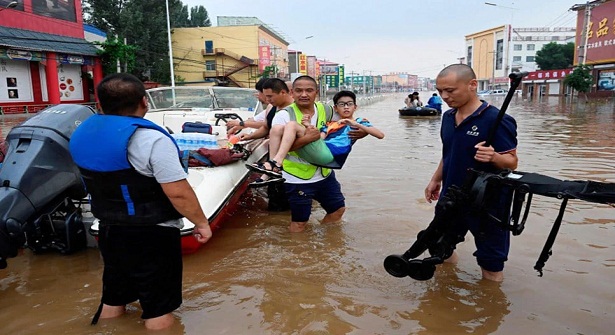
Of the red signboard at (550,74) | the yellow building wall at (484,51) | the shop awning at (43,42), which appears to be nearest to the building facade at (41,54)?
the shop awning at (43,42)

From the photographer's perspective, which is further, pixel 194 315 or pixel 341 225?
pixel 341 225

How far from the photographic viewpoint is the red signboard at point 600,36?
44.9 metres

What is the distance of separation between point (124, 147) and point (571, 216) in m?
5.17

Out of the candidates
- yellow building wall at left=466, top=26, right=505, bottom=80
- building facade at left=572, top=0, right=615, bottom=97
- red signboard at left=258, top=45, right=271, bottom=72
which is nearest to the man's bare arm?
red signboard at left=258, top=45, right=271, bottom=72

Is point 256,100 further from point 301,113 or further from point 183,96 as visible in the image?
point 301,113

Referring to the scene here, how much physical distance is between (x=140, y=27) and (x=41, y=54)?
18.9 metres

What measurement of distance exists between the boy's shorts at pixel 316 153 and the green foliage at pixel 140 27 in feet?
128

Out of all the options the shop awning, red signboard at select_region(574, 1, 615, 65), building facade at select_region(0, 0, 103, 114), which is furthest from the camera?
red signboard at select_region(574, 1, 615, 65)

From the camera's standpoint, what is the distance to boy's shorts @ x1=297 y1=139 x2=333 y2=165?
4445 millimetres

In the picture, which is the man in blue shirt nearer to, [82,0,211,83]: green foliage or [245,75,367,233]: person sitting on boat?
[245,75,367,233]: person sitting on boat

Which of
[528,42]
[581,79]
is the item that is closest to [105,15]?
[581,79]

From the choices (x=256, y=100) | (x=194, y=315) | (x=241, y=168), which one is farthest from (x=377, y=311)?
(x=256, y=100)

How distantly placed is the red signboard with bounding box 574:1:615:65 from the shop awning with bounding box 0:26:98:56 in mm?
42343

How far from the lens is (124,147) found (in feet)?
7.94
